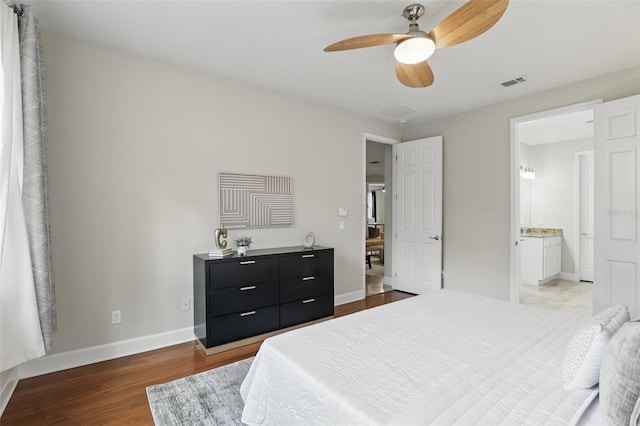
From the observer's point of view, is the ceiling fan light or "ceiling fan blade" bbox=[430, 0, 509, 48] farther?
the ceiling fan light

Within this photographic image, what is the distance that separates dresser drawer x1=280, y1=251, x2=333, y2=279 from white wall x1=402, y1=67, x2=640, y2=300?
2000 mm

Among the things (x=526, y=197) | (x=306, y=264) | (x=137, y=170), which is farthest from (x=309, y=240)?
(x=526, y=197)

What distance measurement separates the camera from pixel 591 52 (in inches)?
105

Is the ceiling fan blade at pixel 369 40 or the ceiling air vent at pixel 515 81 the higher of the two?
the ceiling air vent at pixel 515 81

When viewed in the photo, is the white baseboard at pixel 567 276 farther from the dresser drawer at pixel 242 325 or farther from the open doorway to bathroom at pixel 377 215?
the dresser drawer at pixel 242 325

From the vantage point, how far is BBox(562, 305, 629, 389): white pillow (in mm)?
1147

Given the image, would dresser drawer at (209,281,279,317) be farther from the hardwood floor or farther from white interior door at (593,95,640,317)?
white interior door at (593,95,640,317)

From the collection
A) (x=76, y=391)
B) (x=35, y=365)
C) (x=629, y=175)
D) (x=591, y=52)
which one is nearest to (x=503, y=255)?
(x=629, y=175)

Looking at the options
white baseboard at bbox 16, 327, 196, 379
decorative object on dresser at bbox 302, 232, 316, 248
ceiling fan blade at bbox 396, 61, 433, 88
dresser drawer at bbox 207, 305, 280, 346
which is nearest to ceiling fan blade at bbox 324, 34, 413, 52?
ceiling fan blade at bbox 396, 61, 433, 88

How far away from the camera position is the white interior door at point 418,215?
441 cm

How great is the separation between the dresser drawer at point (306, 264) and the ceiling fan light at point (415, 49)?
6.71 feet

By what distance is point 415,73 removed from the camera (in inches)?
94.9

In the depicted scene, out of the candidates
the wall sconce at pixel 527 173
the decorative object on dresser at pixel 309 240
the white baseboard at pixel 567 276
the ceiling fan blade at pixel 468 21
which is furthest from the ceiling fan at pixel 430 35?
the white baseboard at pixel 567 276

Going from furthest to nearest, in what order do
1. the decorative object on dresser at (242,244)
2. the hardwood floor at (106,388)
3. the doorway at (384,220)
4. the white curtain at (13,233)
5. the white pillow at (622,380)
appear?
the doorway at (384,220)
the decorative object on dresser at (242,244)
the hardwood floor at (106,388)
the white curtain at (13,233)
the white pillow at (622,380)
